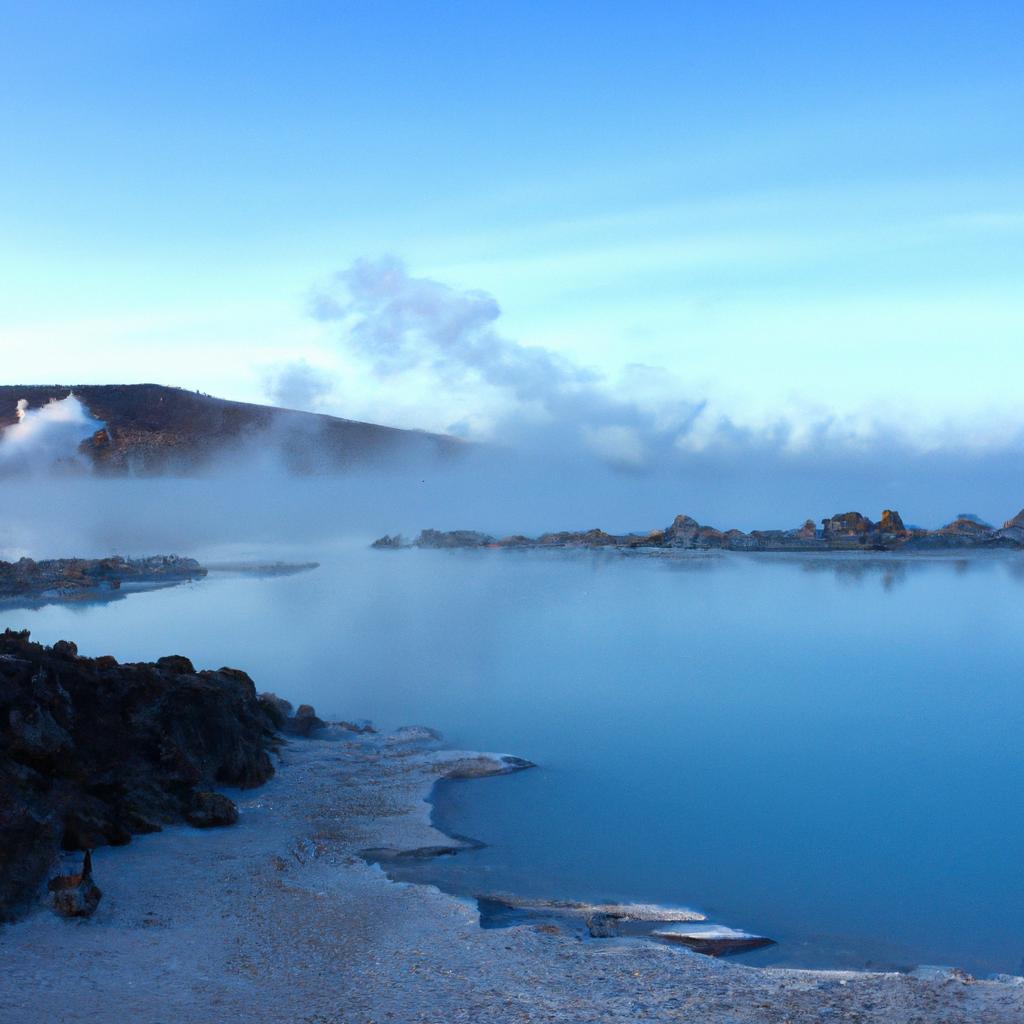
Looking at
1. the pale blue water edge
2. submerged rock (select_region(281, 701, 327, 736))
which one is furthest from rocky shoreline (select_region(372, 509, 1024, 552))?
submerged rock (select_region(281, 701, 327, 736))

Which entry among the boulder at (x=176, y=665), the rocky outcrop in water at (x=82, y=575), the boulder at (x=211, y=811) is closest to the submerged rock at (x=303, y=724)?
the boulder at (x=176, y=665)

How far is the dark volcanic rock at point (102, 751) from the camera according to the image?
4910 mm

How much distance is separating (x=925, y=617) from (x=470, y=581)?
994 cm

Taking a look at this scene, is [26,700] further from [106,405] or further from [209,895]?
[106,405]

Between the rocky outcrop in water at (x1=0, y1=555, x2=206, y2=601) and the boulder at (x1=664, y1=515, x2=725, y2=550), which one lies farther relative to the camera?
the boulder at (x1=664, y1=515, x2=725, y2=550)

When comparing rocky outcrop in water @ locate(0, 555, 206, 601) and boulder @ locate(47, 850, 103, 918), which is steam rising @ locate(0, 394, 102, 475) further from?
boulder @ locate(47, 850, 103, 918)

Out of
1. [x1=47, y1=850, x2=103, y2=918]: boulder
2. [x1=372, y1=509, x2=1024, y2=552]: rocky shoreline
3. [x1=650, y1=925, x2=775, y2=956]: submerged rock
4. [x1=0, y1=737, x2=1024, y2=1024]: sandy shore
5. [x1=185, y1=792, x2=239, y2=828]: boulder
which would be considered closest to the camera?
[x1=0, y1=737, x2=1024, y2=1024]: sandy shore

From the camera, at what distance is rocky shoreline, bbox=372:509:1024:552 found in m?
33.6

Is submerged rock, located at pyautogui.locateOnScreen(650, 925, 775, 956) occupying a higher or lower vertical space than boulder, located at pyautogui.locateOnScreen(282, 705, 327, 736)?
lower

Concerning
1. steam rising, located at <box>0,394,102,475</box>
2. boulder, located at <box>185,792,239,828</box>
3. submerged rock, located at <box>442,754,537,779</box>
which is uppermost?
steam rising, located at <box>0,394,102,475</box>

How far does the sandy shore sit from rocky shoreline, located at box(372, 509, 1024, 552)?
29.2 meters

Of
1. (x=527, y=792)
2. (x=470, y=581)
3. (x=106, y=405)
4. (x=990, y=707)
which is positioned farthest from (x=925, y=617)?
(x=106, y=405)

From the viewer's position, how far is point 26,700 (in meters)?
5.71

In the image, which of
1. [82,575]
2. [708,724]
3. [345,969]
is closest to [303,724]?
[708,724]
